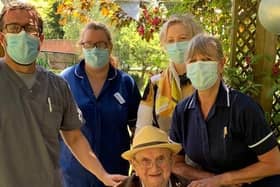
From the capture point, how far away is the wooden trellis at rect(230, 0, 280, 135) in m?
3.98

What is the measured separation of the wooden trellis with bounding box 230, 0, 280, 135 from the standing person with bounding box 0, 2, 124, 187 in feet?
6.78

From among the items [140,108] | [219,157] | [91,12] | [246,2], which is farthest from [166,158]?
[91,12]

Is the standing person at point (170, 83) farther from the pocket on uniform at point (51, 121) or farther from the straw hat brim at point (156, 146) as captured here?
the pocket on uniform at point (51, 121)

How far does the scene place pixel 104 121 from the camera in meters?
2.97

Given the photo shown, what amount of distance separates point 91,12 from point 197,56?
11.7 feet

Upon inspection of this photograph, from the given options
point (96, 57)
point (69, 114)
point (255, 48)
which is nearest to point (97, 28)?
point (96, 57)

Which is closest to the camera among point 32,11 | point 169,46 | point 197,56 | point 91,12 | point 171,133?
point 32,11

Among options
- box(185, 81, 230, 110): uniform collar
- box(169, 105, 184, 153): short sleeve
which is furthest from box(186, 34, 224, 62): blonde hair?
box(169, 105, 184, 153): short sleeve

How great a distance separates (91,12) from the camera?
580cm

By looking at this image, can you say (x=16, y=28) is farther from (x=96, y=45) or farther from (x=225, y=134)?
(x=225, y=134)

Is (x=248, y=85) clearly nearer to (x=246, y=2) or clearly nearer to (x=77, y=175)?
(x=246, y=2)

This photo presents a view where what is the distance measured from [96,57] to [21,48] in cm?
87

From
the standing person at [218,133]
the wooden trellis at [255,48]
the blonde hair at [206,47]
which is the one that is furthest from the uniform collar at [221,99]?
the wooden trellis at [255,48]

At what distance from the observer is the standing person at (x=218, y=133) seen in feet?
7.50
